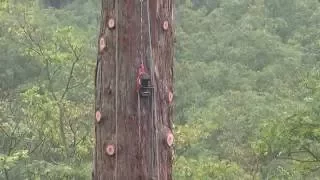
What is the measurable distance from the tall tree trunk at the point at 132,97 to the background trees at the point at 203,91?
6713 millimetres

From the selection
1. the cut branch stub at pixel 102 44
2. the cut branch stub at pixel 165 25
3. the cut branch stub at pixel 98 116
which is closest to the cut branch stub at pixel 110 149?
the cut branch stub at pixel 98 116

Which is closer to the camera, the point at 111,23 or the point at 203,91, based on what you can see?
the point at 111,23

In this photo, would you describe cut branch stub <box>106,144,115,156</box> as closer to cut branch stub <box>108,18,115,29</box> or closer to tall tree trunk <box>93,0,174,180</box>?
A: tall tree trunk <box>93,0,174,180</box>

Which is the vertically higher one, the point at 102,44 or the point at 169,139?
the point at 102,44

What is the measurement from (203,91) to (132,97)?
699 inches

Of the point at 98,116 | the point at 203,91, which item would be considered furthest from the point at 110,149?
the point at 203,91

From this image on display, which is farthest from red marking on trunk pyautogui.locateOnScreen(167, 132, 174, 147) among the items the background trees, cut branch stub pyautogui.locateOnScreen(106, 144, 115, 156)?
the background trees

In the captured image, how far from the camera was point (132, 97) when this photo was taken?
6.69 ft

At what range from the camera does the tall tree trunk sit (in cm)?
203

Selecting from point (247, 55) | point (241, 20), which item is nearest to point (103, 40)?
point (247, 55)

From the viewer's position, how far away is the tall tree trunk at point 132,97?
203 cm

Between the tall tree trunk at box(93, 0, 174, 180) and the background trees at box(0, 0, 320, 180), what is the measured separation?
6713mm

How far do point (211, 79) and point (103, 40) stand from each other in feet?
60.6

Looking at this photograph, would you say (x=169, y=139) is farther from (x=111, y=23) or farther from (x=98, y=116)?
(x=111, y=23)
